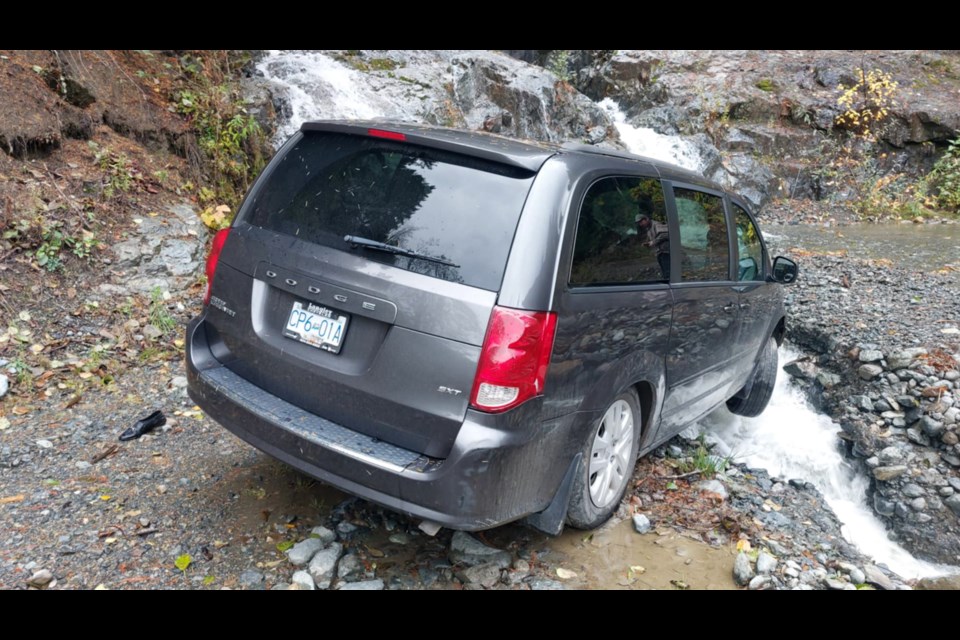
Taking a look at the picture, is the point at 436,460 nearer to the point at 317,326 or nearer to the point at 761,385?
the point at 317,326

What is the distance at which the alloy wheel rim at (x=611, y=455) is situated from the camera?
3340 millimetres

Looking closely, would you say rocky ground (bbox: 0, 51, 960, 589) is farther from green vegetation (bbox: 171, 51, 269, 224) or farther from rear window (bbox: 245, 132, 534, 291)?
rear window (bbox: 245, 132, 534, 291)

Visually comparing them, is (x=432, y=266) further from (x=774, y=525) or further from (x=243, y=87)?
(x=243, y=87)

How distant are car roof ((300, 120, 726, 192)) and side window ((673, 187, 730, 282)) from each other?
567mm

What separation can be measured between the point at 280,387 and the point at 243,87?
7996 millimetres

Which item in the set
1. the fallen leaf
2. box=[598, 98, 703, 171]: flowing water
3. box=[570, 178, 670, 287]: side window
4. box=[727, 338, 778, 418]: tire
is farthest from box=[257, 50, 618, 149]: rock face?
the fallen leaf

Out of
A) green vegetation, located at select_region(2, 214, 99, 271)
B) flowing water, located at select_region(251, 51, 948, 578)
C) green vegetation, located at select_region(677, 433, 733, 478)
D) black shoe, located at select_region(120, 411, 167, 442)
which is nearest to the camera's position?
black shoe, located at select_region(120, 411, 167, 442)

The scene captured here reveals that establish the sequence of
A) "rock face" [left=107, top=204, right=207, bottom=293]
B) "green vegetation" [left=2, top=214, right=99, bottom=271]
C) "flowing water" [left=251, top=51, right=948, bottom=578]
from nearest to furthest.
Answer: "flowing water" [left=251, top=51, right=948, bottom=578], "green vegetation" [left=2, top=214, right=99, bottom=271], "rock face" [left=107, top=204, right=207, bottom=293]

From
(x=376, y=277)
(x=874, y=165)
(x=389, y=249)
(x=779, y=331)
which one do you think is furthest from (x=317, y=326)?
(x=874, y=165)

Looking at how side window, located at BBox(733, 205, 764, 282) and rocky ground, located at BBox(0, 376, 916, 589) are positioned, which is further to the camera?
side window, located at BBox(733, 205, 764, 282)

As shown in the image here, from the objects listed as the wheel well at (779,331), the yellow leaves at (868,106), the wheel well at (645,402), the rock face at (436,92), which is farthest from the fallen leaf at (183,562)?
the yellow leaves at (868,106)

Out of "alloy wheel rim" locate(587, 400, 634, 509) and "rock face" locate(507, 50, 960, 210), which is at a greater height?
"rock face" locate(507, 50, 960, 210)

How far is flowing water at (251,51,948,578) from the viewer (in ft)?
15.6

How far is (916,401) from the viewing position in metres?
5.43
